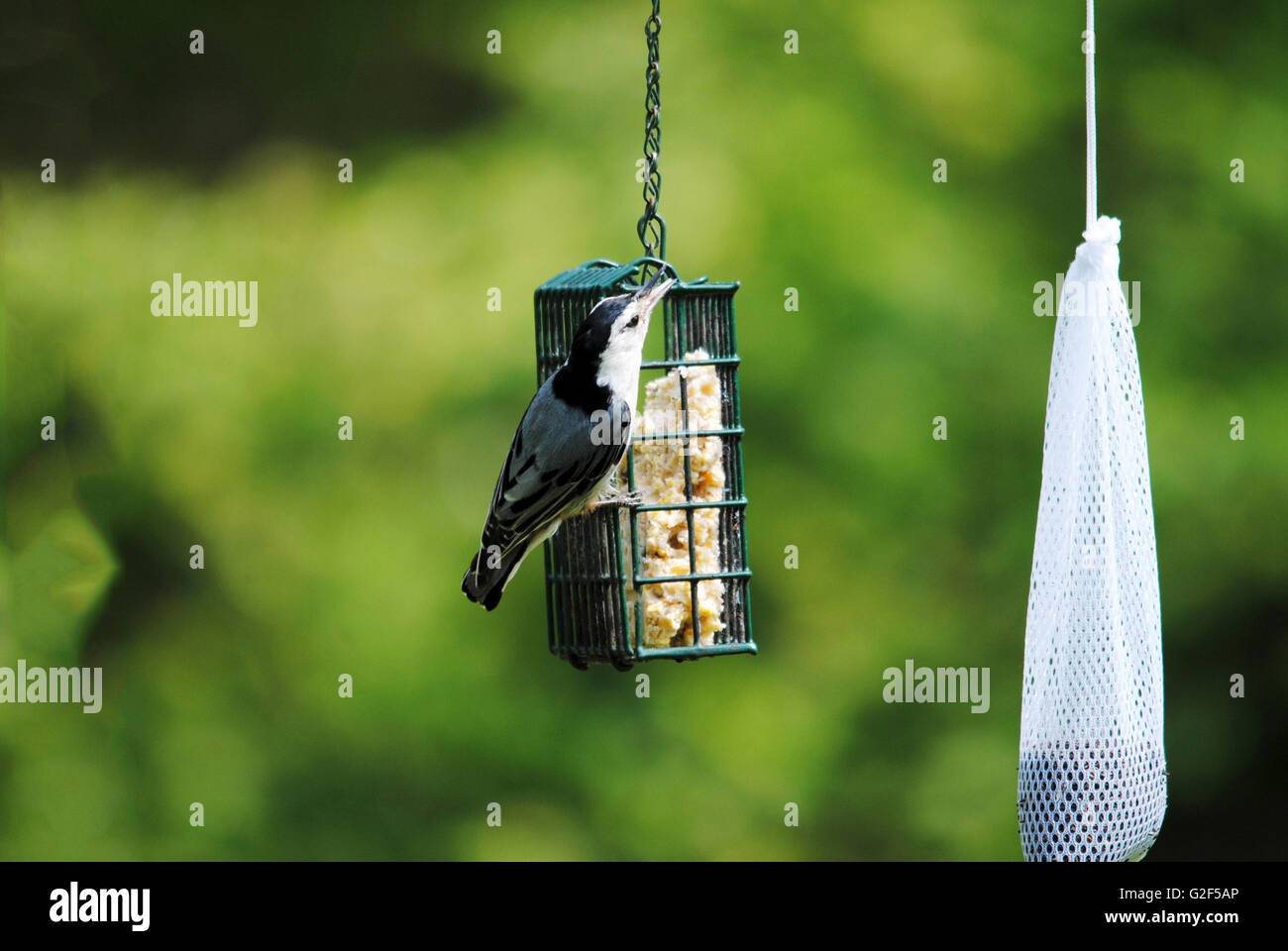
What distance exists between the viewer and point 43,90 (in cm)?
682

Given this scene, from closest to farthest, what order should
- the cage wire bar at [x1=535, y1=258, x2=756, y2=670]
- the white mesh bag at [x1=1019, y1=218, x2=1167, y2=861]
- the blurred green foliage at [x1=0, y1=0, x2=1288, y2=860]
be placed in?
the white mesh bag at [x1=1019, y1=218, x2=1167, y2=861] < the cage wire bar at [x1=535, y1=258, x2=756, y2=670] < the blurred green foliage at [x1=0, y1=0, x2=1288, y2=860]

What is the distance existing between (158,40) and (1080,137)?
3860 mm

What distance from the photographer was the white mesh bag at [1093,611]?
357 centimetres

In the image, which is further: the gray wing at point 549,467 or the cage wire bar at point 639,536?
the cage wire bar at point 639,536

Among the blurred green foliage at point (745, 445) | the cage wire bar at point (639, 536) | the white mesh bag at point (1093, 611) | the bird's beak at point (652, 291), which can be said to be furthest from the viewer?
the blurred green foliage at point (745, 445)

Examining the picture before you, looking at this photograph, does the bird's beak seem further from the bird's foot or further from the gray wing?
the bird's foot

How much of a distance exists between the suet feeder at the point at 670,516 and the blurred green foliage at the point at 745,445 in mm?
1735

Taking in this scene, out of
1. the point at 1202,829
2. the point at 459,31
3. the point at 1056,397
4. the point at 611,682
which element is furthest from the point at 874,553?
the point at 459,31

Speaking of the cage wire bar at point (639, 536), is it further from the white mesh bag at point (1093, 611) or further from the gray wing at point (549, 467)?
the white mesh bag at point (1093, 611)

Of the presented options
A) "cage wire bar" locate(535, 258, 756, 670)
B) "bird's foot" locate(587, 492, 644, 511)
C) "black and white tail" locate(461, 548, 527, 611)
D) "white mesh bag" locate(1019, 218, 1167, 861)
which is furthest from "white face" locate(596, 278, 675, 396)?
"white mesh bag" locate(1019, 218, 1167, 861)

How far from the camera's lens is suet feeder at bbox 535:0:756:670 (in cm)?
392

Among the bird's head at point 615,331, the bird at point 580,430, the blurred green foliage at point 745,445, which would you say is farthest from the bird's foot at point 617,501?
the blurred green foliage at point 745,445

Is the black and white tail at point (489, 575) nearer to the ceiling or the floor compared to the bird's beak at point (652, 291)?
nearer to the floor

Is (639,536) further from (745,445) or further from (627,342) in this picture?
(745,445)
